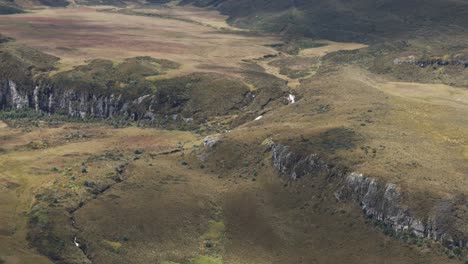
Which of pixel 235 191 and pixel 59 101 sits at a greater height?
pixel 235 191

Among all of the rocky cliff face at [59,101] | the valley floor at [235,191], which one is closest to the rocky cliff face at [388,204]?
the valley floor at [235,191]

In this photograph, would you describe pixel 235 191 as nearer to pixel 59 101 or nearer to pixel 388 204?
pixel 388 204

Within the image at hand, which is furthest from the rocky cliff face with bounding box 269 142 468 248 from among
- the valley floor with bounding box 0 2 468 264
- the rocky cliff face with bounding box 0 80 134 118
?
the rocky cliff face with bounding box 0 80 134 118

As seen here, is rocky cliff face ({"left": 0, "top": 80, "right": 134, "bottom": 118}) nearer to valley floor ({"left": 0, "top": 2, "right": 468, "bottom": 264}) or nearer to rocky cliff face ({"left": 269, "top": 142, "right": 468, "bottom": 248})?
valley floor ({"left": 0, "top": 2, "right": 468, "bottom": 264})

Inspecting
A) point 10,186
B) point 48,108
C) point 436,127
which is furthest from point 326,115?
point 48,108

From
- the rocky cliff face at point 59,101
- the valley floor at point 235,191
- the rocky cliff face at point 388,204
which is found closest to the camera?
the rocky cliff face at point 388,204

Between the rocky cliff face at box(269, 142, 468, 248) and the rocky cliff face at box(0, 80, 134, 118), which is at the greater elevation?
the rocky cliff face at box(269, 142, 468, 248)

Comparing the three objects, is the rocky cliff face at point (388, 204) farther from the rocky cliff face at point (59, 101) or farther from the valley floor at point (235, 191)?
the rocky cliff face at point (59, 101)

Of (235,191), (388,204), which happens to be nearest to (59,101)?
(235,191)
